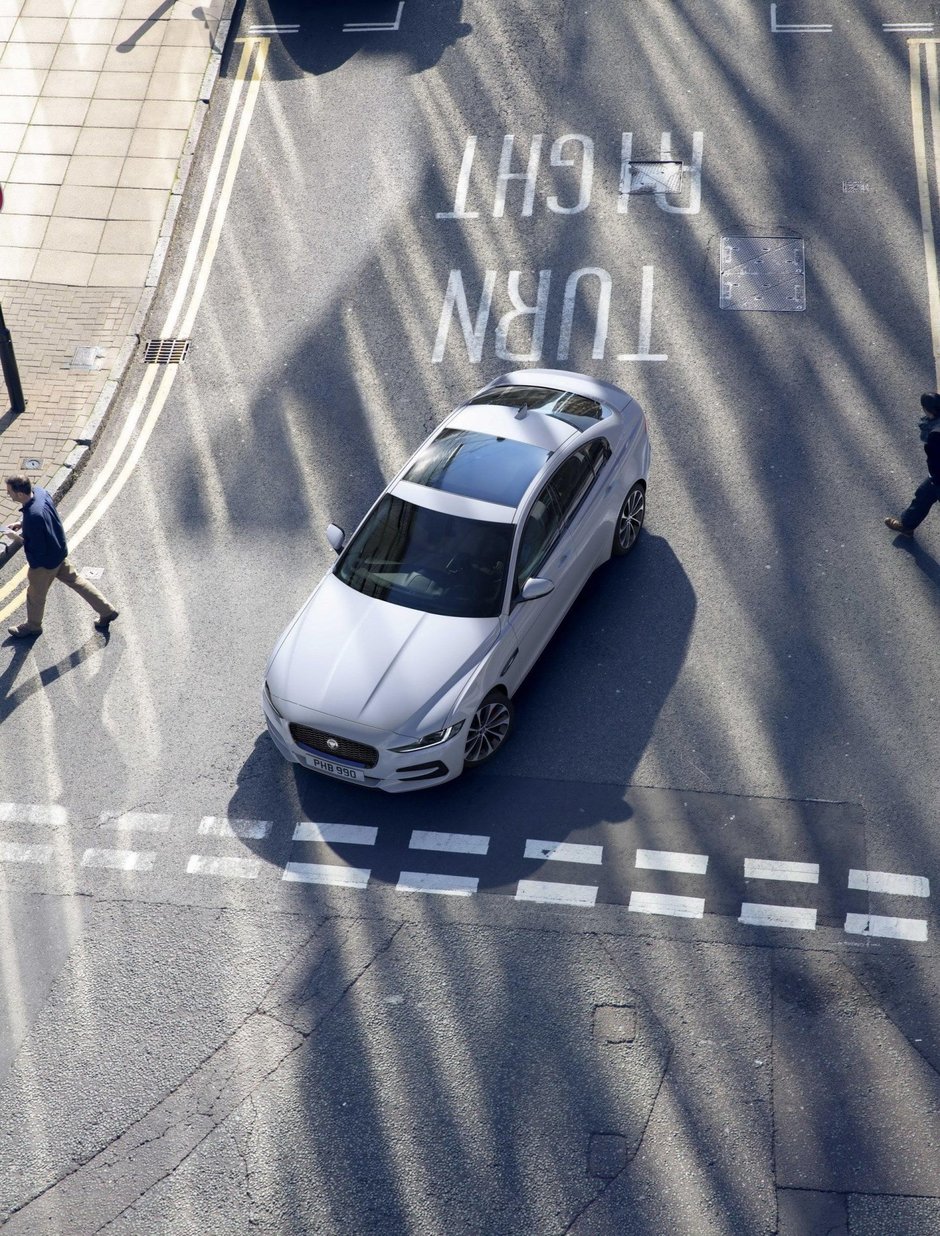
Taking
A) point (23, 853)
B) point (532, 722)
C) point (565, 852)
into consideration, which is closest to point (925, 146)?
point (532, 722)

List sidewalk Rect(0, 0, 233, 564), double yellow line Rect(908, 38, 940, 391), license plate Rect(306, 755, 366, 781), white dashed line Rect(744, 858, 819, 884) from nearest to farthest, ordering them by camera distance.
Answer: white dashed line Rect(744, 858, 819, 884) → license plate Rect(306, 755, 366, 781) → double yellow line Rect(908, 38, 940, 391) → sidewalk Rect(0, 0, 233, 564)

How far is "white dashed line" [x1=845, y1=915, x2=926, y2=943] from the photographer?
9188mm

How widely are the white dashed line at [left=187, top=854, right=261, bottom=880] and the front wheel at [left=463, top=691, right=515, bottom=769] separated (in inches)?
68.3

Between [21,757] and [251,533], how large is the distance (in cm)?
294

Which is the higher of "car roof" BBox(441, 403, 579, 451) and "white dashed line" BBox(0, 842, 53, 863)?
"car roof" BBox(441, 403, 579, 451)

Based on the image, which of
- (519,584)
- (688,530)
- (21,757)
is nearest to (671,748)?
(519,584)

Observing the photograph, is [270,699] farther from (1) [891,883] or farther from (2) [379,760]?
(1) [891,883]

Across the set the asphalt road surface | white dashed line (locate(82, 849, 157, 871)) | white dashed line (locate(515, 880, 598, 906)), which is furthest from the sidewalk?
white dashed line (locate(515, 880, 598, 906))

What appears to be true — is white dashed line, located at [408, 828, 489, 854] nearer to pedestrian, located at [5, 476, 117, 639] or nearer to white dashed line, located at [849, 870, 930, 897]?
white dashed line, located at [849, 870, 930, 897]

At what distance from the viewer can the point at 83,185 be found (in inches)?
641

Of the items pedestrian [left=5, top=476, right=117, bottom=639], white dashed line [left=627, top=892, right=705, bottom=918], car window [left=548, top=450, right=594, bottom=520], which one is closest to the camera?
white dashed line [left=627, top=892, right=705, bottom=918]

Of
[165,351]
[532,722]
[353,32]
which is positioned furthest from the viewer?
[353,32]

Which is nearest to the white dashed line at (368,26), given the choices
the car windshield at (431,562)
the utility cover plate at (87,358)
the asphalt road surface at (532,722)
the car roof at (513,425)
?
the asphalt road surface at (532,722)

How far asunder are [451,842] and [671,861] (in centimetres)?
160
